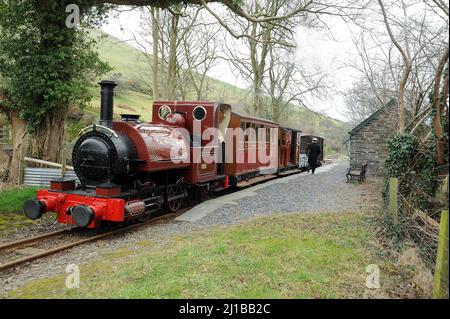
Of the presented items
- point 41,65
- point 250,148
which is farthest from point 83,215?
point 250,148

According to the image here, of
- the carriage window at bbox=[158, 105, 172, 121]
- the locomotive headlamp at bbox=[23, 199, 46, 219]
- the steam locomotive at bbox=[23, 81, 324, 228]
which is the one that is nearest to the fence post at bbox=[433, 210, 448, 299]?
the steam locomotive at bbox=[23, 81, 324, 228]

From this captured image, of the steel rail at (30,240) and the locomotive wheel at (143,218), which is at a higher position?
the locomotive wheel at (143,218)

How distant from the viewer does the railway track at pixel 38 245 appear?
6.25 metres

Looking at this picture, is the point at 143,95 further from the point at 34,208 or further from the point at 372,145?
the point at 34,208

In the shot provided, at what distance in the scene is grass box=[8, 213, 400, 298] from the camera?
450 centimetres

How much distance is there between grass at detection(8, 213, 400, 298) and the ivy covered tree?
677cm

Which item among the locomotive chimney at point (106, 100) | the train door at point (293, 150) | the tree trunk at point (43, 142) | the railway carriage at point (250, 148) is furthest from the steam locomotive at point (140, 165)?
the train door at point (293, 150)

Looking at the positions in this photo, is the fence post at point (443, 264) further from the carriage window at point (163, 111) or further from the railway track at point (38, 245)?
the carriage window at point (163, 111)

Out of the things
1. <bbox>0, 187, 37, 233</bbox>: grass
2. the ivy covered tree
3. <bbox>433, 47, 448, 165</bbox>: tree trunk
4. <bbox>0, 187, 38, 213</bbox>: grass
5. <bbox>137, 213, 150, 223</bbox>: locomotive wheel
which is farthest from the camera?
the ivy covered tree

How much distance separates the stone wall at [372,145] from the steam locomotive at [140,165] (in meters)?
11.0

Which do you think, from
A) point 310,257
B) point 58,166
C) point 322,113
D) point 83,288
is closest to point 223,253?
point 310,257

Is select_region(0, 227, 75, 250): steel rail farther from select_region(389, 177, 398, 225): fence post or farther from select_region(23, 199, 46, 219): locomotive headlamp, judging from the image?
select_region(389, 177, 398, 225): fence post
